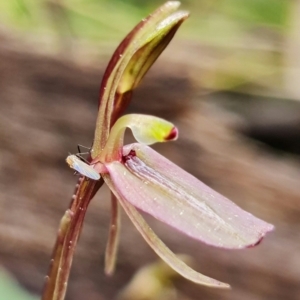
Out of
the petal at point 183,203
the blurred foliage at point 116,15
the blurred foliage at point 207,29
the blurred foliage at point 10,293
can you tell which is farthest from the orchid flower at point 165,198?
the blurred foliage at point 116,15

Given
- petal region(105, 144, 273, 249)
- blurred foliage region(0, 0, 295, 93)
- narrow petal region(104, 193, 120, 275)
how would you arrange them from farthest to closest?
1. blurred foliage region(0, 0, 295, 93)
2. narrow petal region(104, 193, 120, 275)
3. petal region(105, 144, 273, 249)

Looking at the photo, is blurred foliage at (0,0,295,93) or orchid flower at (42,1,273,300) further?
blurred foliage at (0,0,295,93)

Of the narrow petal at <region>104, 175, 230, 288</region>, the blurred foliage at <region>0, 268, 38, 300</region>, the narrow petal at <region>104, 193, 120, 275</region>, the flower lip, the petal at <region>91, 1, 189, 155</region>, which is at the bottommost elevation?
the blurred foliage at <region>0, 268, 38, 300</region>

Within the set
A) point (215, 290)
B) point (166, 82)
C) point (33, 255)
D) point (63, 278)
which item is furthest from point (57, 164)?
point (63, 278)

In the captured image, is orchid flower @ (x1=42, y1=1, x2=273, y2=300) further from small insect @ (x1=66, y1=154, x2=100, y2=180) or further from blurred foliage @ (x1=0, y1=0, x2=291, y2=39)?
blurred foliage @ (x1=0, y1=0, x2=291, y2=39)

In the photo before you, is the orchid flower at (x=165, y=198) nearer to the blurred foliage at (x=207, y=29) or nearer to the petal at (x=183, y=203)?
the petal at (x=183, y=203)

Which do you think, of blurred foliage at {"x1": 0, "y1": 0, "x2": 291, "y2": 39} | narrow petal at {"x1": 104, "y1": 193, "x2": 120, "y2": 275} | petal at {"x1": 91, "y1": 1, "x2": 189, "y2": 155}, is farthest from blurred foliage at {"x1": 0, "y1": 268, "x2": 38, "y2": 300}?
blurred foliage at {"x1": 0, "y1": 0, "x2": 291, "y2": 39}

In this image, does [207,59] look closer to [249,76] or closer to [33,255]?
[249,76]

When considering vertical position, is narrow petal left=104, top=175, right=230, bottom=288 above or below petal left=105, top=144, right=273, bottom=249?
below
